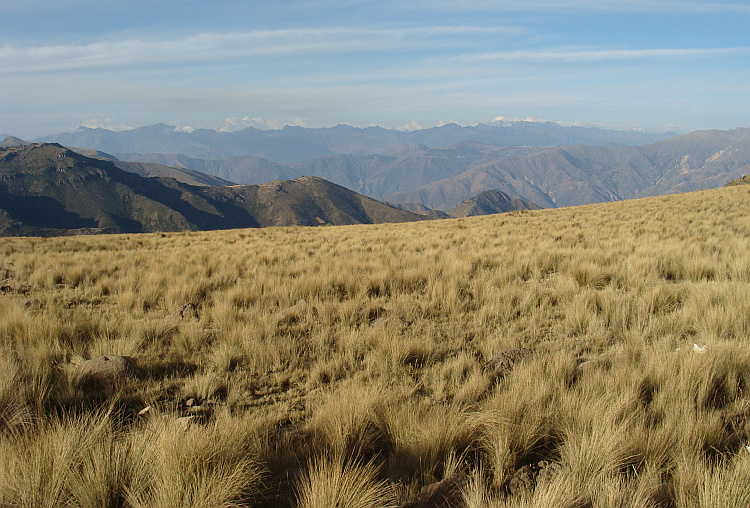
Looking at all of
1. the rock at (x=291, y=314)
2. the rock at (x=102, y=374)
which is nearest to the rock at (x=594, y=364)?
the rock at (x=291, y=314)

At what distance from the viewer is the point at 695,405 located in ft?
9.35

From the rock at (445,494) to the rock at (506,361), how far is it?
1.55 m

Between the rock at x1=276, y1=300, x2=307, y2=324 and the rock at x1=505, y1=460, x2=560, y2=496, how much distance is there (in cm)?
369

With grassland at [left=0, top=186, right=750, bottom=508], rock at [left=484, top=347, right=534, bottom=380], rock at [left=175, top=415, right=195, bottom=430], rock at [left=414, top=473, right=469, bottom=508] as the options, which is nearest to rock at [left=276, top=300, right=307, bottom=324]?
grassland at [left=0, top=186, right=750, bottom=508]

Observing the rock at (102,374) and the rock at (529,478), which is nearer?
the rock at (529,478)

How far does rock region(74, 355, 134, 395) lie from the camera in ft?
10.7

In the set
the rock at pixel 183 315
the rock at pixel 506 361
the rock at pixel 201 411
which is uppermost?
the rock at pixel 183 315

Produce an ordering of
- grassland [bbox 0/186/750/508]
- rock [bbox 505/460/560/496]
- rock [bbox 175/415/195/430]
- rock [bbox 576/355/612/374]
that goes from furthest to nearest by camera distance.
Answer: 1. rock [bbox 576/355/612/374]
2. rock [bbox 175/415/195/430]
3. rock [bbox 505/460/560/496]
4. grassland [bbox 0/186/750/508]

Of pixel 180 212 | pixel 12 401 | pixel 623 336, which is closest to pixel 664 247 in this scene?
pixel 623 336

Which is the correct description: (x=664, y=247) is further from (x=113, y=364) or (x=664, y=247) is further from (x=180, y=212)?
(x=180, y=212)

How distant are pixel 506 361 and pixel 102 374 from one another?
403cm

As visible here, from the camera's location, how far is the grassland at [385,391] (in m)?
1.94

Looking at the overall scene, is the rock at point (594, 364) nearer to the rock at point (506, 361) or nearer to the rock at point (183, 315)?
the rock at point (506, 361)

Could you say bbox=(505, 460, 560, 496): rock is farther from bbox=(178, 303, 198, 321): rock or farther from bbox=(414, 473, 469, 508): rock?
bbox=(178, 303, 198, 321): rock
